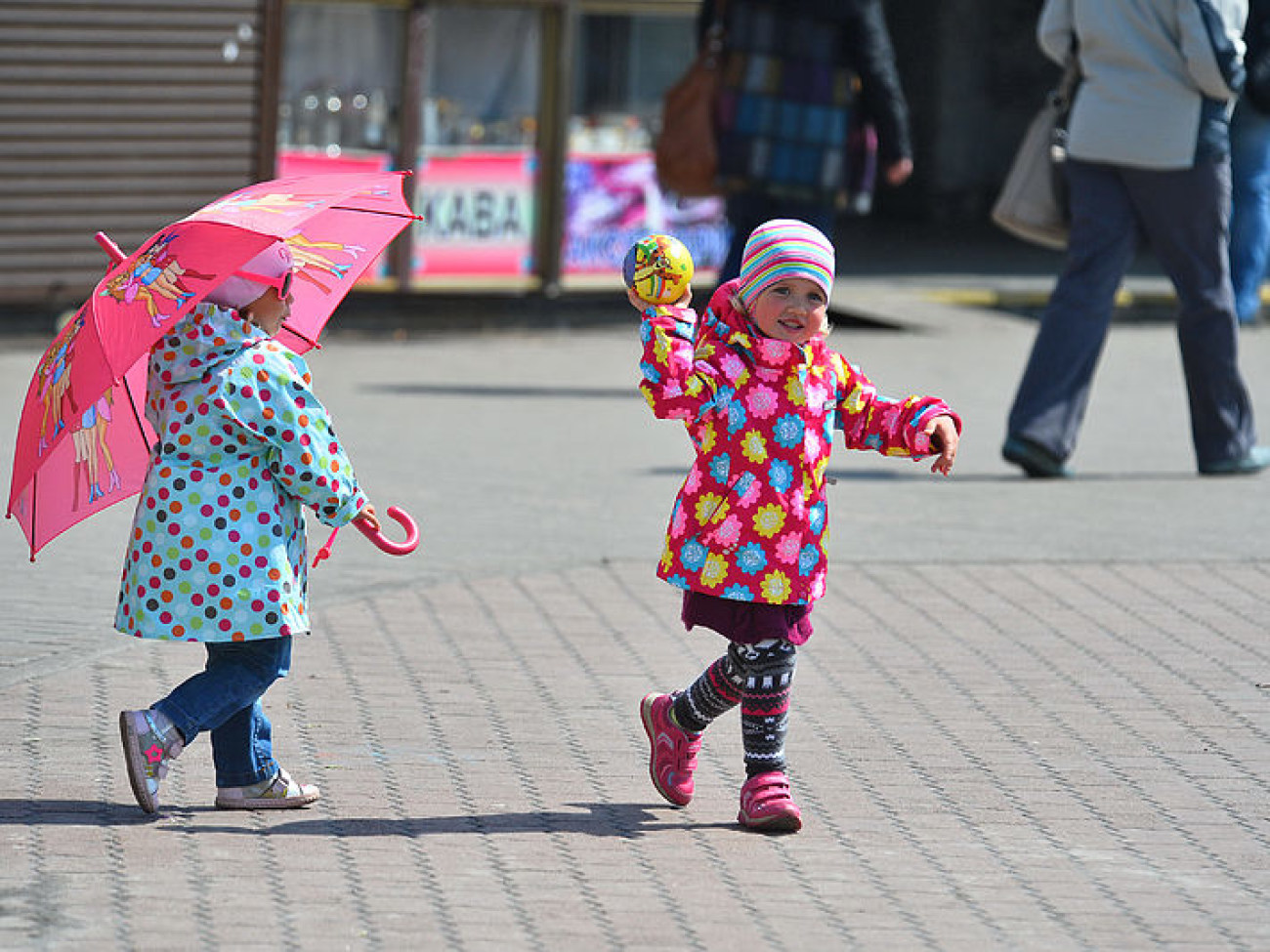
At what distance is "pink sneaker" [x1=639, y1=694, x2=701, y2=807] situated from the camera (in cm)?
506

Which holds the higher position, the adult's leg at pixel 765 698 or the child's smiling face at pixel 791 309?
the child's smiling face at pixel 791 309

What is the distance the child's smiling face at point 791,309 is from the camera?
4.80m

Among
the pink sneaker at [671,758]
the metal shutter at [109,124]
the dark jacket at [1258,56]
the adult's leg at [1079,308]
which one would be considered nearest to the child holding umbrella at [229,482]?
the pink sneaker at [671,758]

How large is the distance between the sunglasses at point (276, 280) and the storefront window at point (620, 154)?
820cm

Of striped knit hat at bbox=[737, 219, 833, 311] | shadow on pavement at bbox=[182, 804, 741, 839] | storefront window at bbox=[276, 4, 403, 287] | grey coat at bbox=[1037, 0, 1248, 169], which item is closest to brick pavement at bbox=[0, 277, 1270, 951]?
shadow on pavement at bbox=[182, 804, 741, 839]

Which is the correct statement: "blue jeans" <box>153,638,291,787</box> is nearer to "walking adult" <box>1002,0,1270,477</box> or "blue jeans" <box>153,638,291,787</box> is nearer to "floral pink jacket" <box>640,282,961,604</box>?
"floral pink jacket" <box>640,282,961,604</box>

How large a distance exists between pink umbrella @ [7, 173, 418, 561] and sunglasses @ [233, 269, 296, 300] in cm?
9

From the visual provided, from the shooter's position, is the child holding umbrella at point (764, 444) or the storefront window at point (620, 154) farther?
the storefront window at point (620, 154)

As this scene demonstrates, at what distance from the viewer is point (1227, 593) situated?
728 cm

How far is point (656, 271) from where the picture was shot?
15.3 ft

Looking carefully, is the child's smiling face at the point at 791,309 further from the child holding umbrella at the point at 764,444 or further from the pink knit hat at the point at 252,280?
the pink knit hat at the point at 252,280

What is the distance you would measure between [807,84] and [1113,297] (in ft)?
6.82

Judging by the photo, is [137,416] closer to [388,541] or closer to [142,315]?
[142,315]

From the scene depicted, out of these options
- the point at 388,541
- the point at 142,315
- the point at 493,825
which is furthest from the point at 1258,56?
the point at 142,315
